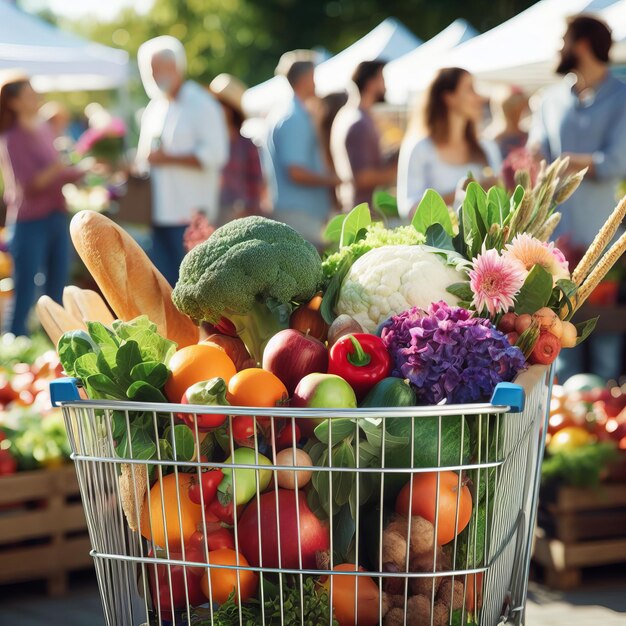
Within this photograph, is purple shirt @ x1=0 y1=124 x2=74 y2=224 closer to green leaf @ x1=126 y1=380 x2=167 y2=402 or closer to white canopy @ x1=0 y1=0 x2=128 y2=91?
white canopy @ x1=0 y1=0 x2=128 y2=91

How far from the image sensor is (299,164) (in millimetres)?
7195

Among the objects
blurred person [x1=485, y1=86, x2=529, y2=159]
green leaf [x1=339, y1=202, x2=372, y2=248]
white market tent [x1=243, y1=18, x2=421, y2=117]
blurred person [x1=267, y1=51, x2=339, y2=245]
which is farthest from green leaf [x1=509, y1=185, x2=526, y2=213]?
white market tent [x1=243, y1=18, x2=421, y2=117]

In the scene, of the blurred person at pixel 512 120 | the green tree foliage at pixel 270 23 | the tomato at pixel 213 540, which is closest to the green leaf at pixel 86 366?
the tomato at pixel 213 540

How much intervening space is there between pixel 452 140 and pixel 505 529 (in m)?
4.18

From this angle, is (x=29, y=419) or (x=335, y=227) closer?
(x=335, y=227)

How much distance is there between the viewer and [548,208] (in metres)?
2.10

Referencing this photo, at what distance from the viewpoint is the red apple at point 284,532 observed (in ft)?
5.54

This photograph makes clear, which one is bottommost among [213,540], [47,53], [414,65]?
[213,540]

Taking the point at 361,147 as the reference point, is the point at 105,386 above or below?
below

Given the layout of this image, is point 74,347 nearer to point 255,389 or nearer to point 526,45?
point 255,389

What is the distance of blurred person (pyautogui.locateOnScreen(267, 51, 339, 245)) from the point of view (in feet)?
23.4

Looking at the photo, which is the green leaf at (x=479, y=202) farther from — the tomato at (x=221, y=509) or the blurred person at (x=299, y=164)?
the blurred person at (x=299, y=164)

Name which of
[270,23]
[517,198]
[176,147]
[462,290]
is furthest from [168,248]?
[270,23]

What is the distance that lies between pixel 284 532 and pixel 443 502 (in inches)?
10.6
